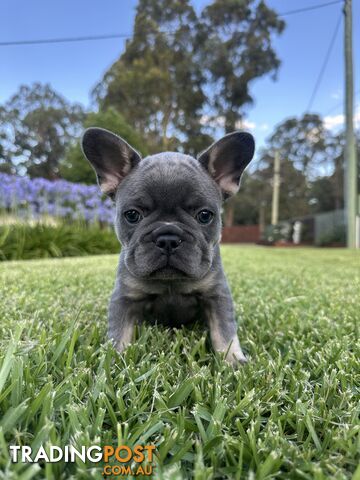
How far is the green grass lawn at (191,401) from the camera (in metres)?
1.01

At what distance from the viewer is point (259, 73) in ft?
106

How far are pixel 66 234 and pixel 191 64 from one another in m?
24.9

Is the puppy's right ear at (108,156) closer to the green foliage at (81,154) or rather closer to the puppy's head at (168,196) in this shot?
the puppy's head at (168,196)

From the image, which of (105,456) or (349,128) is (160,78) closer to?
(349,128)

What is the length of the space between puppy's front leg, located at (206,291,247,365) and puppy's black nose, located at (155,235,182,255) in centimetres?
44

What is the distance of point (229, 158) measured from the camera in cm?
239

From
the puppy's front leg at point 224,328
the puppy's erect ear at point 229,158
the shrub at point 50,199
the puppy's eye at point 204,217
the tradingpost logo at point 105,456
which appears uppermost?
the shrub at point 50,199

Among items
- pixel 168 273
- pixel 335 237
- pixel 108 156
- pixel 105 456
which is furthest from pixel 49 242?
pixel 335 237

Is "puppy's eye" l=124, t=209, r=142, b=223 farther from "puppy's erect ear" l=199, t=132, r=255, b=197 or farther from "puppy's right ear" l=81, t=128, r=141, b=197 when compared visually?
"puppy's erect ear" l=199, t=132, r=255, b=197

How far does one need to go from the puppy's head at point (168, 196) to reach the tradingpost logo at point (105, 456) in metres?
0.93

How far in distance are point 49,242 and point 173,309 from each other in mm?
8070

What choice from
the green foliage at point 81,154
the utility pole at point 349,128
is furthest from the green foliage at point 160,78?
the utility pole at point 349,128

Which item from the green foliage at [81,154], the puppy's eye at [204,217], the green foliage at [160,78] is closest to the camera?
the puppy's eye at [204,217]

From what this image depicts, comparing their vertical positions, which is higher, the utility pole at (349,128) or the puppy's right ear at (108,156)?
the utility pole at (349,128)
